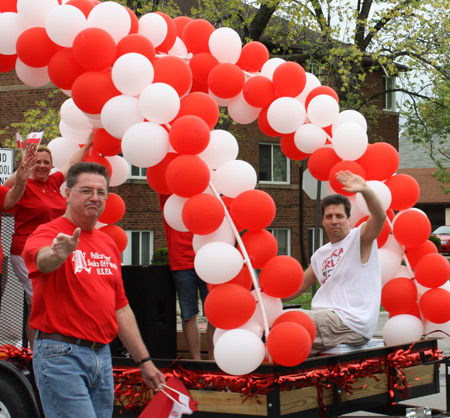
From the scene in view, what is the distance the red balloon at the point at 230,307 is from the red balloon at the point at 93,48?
1689 millimetres

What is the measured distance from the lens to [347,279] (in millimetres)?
4926

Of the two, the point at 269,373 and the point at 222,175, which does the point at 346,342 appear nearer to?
the point at 269,373

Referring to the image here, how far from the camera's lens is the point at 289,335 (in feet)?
13.3

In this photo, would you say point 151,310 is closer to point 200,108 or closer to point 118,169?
point 118,169

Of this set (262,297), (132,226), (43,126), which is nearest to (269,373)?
(262,297)

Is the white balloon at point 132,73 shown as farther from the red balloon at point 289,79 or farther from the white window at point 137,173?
the white window at point 137,173

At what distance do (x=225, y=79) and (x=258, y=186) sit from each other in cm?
1840

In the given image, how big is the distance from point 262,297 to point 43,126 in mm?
12662

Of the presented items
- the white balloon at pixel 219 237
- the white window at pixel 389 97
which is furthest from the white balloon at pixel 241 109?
the white window at pixel 389 97

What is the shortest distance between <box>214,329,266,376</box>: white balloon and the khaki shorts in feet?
2.16

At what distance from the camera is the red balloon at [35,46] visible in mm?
4941

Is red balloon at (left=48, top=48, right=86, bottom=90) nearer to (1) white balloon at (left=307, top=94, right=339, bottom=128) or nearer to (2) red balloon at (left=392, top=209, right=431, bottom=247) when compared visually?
(1) white balloon at (left=307, top=94, right=339, bottom=128)

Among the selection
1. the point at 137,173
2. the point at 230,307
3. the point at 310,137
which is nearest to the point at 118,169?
the point at 310,137

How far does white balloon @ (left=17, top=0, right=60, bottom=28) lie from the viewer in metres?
4.96
